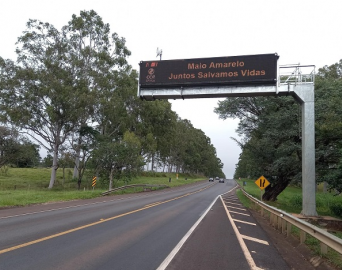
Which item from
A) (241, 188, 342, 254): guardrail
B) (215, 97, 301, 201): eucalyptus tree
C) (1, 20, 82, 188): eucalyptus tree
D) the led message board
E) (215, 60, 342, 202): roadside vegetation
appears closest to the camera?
(241, 188, 342, 254): guardrail

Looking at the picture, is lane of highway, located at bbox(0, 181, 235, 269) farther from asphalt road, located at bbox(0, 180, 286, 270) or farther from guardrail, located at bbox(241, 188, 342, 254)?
guardrail, located at bbox(241, 188, 342, 254)

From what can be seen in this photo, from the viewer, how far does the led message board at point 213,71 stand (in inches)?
618

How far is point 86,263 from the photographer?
6234mm

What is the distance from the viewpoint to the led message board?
15.7 metres

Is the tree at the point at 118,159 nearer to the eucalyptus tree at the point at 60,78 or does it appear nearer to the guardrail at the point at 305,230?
the eucalyptus tree at the point at 60,78

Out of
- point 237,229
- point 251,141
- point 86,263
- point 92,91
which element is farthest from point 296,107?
point 92,91

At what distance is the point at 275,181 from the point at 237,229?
17.5 metres

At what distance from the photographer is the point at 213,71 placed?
1614 cm

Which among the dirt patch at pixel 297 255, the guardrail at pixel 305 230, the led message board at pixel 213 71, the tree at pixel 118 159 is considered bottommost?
the dirt patch at pixel 297 255

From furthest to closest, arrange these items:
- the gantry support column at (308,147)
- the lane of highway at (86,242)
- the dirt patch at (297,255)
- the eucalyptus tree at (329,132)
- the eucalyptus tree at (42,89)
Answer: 1. the eucalyptus tree at (42,89)
2. the eucalyptus tree at (329,132)
3. the gantry support column at (308,147)
4. the dirt patch at (297,255)
5. the lane of highway at (86,242)

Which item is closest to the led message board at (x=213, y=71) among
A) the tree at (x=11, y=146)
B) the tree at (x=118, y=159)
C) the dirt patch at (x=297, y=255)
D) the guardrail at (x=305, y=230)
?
the guardrail at (x=305, y=230)

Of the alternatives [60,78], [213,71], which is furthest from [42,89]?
[213,71]

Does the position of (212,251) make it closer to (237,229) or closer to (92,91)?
(237,229)

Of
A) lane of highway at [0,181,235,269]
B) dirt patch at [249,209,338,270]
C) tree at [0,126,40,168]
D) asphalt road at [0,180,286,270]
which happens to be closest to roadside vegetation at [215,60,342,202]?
dirt patch at [249,209,338,270]
